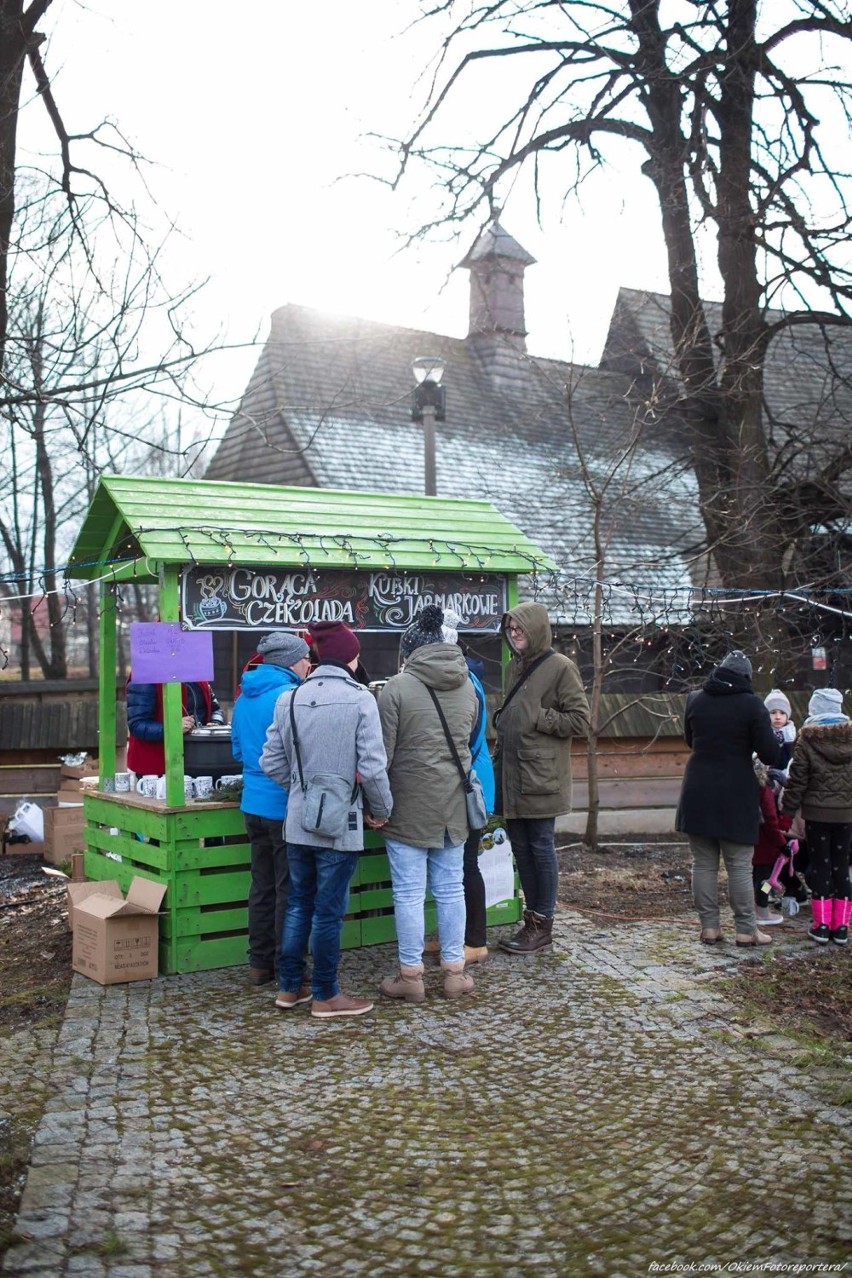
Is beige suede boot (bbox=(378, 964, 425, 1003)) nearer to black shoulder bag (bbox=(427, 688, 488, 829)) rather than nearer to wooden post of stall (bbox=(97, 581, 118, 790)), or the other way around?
black shoulder bag (bbox=(427, 688, 488, 829))

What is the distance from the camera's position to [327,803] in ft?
18.0

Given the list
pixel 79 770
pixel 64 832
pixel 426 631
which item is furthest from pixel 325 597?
pixel 79 770

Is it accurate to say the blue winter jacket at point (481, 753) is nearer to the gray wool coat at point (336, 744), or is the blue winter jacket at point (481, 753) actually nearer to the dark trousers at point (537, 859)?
the dark trousers at point (537, 859)

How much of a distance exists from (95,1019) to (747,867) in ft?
12.0

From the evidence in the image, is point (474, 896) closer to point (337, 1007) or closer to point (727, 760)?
point (337, 1007)

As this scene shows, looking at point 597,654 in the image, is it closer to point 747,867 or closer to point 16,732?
point 747,867

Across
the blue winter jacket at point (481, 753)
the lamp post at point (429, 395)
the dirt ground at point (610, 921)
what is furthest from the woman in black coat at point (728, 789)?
the lamp post at point (429, 395)

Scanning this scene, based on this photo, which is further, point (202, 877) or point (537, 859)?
point (537, 859)

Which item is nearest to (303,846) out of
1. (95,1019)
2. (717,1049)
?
(95,1019)

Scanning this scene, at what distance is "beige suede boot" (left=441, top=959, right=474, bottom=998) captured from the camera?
592cm

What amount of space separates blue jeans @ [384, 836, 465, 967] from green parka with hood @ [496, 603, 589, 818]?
72cm

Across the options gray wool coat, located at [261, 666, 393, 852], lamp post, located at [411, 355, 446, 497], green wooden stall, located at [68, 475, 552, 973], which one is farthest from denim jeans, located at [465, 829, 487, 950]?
lamp post, located at [411, 355, 446, 497]

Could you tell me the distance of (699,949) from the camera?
6828 millimetres

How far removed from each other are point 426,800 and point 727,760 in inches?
77.3
